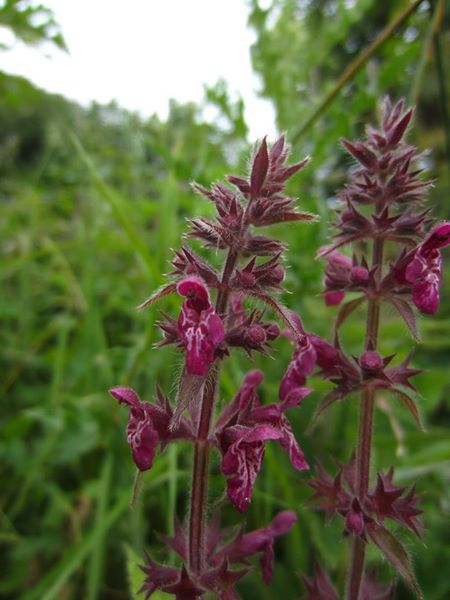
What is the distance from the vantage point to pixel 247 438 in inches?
43.9

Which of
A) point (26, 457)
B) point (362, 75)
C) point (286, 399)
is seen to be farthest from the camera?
point (362, 75)

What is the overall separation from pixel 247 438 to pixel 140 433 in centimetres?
21

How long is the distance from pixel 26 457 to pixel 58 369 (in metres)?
0.47

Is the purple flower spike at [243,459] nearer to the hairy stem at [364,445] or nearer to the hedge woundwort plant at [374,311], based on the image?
the hedge woundwort plant at [374,311]

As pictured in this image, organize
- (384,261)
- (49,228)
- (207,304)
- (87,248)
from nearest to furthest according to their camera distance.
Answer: (207,304) < (384,261) < (87,248) < (49,228)

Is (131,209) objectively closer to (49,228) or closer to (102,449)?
(49,228)

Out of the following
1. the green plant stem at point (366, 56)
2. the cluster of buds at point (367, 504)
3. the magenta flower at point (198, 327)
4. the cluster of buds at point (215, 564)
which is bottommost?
the cluster of buds at point (215, 564)

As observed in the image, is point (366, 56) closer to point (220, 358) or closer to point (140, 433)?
point (220, 358)

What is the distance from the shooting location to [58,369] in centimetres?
281

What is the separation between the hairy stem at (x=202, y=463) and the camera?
3.84 feet

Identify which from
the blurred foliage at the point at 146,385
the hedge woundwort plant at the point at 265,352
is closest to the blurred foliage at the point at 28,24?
the blurred foliage at the point at 146,385

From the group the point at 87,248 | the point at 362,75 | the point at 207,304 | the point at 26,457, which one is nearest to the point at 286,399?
the point at 207,304

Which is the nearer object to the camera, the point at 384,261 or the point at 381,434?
the point at 384,261

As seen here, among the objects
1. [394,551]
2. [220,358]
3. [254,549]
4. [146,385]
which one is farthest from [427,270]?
[146,385]
